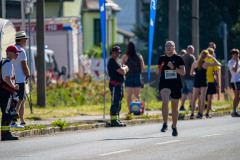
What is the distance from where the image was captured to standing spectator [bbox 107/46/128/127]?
52.7ft

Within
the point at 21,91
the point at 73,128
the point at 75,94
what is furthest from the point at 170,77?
the point at 75,94

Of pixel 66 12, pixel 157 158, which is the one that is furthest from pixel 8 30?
pixel 66 12

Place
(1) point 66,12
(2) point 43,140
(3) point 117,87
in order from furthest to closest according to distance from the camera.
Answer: (1) point 66,12
(3) point 117,87
(2) point 43,140

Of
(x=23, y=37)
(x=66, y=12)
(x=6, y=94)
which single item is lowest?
(x=6, y=94)

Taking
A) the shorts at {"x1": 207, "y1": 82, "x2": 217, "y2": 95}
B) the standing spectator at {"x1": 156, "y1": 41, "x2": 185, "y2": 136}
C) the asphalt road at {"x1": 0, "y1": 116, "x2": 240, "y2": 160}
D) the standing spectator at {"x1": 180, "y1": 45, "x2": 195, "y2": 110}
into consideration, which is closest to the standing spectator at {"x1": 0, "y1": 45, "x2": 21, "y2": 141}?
the asphalt road at {"x1": 0, "y1": 116, "x2": 240, "y2": 160}

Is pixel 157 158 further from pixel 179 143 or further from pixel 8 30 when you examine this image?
pixel 8 30

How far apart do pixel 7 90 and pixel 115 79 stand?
3823 millimetres

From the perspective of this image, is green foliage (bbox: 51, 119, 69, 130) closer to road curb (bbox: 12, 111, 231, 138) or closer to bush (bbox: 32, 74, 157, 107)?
road curb (bbox: 12, 111, 231, 138)

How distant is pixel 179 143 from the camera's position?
1240cm

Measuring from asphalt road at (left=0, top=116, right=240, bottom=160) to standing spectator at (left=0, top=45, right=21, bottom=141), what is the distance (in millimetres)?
380

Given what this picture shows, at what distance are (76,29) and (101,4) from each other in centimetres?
1361

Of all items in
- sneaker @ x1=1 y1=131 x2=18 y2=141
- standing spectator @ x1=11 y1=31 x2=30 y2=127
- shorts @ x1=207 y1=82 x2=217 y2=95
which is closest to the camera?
sneaker @ x1=1 y1=131 x2=18 y2=141

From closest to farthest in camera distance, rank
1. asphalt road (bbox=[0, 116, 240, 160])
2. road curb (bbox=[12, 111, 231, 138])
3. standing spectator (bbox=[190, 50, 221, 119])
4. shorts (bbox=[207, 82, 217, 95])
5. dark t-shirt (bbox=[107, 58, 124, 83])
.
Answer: asphalt road (bbox=[0, 116, 240, 160])
road curb (bbox=[12, 111, 231, 138])
dark t-shirt (bbox=[107, 58, 124, 83])
standing spectator (bbox=[190, 50, 221, 119])
shorts (bbox=[207, 82, 217, 95])

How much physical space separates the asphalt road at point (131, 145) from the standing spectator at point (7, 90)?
380mm
